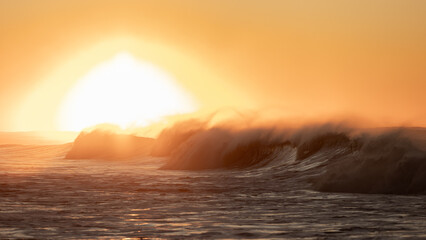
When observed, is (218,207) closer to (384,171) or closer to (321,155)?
(384,171)

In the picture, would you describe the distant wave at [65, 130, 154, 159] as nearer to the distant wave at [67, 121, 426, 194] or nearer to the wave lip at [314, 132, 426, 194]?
the distant wave at [67, 121, 426, 194]

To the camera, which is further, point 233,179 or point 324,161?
point 324,161

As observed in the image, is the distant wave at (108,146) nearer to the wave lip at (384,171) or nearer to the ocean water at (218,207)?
the ocean water at (218,207)

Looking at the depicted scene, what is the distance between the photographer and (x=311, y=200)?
14086mm

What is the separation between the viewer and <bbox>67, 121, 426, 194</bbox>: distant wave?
15969 mm

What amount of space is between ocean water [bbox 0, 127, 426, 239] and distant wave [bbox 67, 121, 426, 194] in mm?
83

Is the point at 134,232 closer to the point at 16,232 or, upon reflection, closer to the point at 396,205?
the point at 16,232

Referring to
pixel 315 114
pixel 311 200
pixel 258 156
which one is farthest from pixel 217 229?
pixel 315 114

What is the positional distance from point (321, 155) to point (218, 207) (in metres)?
11.2

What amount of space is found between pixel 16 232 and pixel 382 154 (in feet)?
36.0

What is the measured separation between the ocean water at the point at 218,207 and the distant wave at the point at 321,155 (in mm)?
83

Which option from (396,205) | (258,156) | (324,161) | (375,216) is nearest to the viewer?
(375,216)

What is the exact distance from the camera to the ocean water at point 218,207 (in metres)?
9.77

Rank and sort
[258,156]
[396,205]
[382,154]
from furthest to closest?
1. [258,156]
2. [382,154]
3. [396,205]
